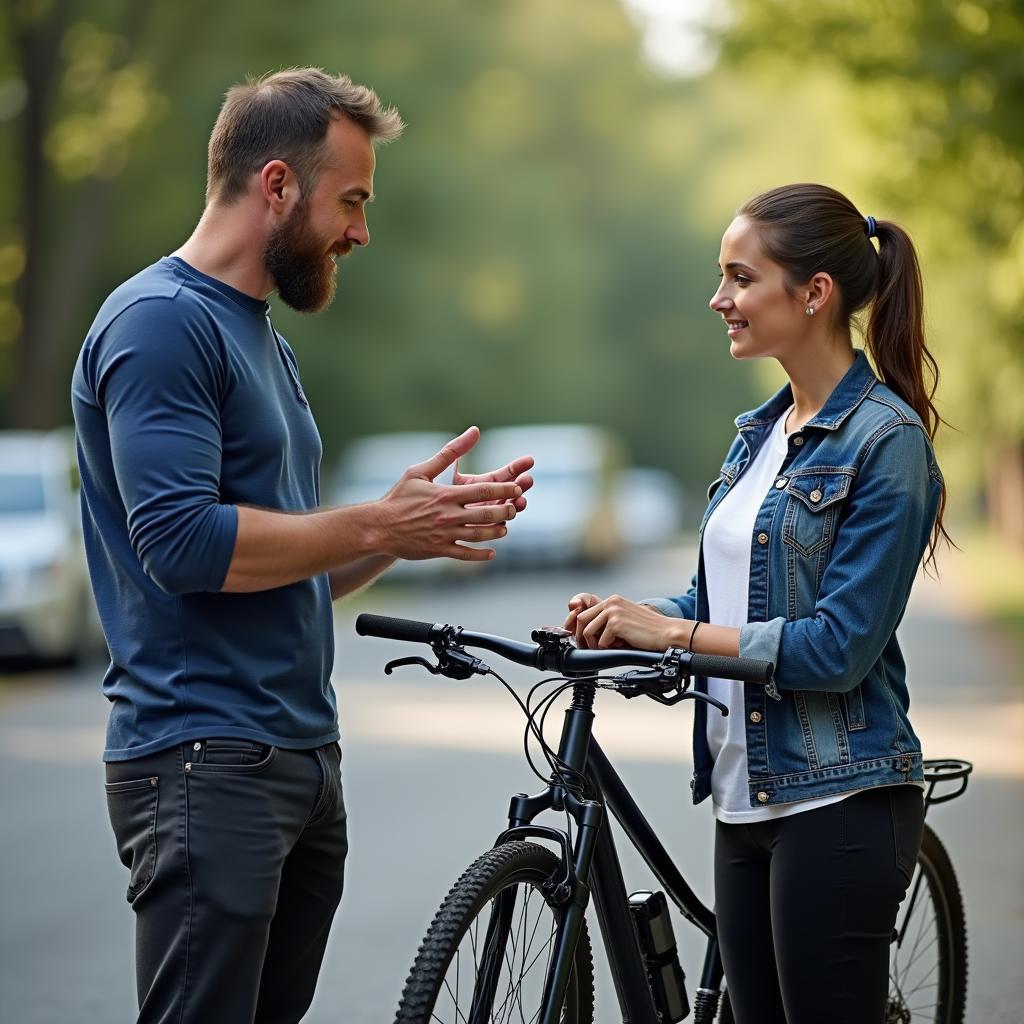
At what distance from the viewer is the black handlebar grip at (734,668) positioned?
10.1 ft

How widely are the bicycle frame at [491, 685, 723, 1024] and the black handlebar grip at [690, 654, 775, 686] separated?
0.29m

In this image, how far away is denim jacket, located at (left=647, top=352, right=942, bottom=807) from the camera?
10.6ft

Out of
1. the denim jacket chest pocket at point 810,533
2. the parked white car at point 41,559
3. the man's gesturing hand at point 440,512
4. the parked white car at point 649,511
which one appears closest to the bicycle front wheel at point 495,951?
the man's gesturing hand at point 440,512

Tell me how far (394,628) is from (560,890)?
62 centimetres

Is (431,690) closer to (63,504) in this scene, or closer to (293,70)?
(63,504)

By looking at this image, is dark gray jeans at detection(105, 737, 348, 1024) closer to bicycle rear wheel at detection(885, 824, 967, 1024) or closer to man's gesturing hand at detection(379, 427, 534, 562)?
man's gesturing hand at detection(379, 427, 534, 562)

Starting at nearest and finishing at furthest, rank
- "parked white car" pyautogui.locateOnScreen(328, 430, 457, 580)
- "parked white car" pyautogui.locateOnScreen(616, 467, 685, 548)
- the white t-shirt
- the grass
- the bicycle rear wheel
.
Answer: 1. the white t-shirt
2. the bicycle rear wheel
3. the grass
4. "parked white car" pyautogui.locateOnScreen(328, 430, 457, 580)
5. "parked white car" pyautogui.locateOnScreen(616, 467, 685, 548)

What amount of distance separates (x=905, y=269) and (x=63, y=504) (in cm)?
1227

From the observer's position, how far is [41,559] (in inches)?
555

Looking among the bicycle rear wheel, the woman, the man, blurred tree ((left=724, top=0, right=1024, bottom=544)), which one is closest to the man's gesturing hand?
the man

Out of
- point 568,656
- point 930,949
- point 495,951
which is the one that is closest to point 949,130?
point 930,949

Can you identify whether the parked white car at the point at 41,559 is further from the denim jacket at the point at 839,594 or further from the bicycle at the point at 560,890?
the denim jacket at the point at 839,594

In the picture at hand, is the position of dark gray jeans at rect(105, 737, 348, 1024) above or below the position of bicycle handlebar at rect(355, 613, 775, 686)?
below

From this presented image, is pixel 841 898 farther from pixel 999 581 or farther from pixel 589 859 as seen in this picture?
pixel 999 581
